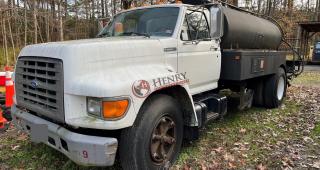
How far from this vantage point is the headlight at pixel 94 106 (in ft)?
9.53

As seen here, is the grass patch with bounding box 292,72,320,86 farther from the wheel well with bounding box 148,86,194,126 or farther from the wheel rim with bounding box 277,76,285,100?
the wheel well with bounding box 148,86,194,126

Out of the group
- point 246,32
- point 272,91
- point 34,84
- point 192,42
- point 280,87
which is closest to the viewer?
point 34,84

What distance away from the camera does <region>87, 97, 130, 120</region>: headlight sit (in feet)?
9.39

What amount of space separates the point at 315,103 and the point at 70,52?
22.5ft

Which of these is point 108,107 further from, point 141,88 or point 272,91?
point 272,91

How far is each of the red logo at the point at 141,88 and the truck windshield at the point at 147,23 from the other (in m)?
1.19

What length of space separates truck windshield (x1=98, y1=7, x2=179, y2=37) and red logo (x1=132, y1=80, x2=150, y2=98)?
1.19m

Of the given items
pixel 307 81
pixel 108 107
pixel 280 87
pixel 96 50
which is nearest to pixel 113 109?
pixel 108 107

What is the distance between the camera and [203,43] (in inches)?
182

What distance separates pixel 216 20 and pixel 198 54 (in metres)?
0.57

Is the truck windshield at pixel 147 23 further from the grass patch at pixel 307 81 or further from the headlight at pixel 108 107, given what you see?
the grass patch at pixel 307 81

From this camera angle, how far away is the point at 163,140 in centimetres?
359

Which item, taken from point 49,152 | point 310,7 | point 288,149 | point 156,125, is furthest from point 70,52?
point 310,7

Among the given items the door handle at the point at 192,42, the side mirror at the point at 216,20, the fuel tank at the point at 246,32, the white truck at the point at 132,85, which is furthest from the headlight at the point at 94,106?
the fuel tank at the point at 246,32
